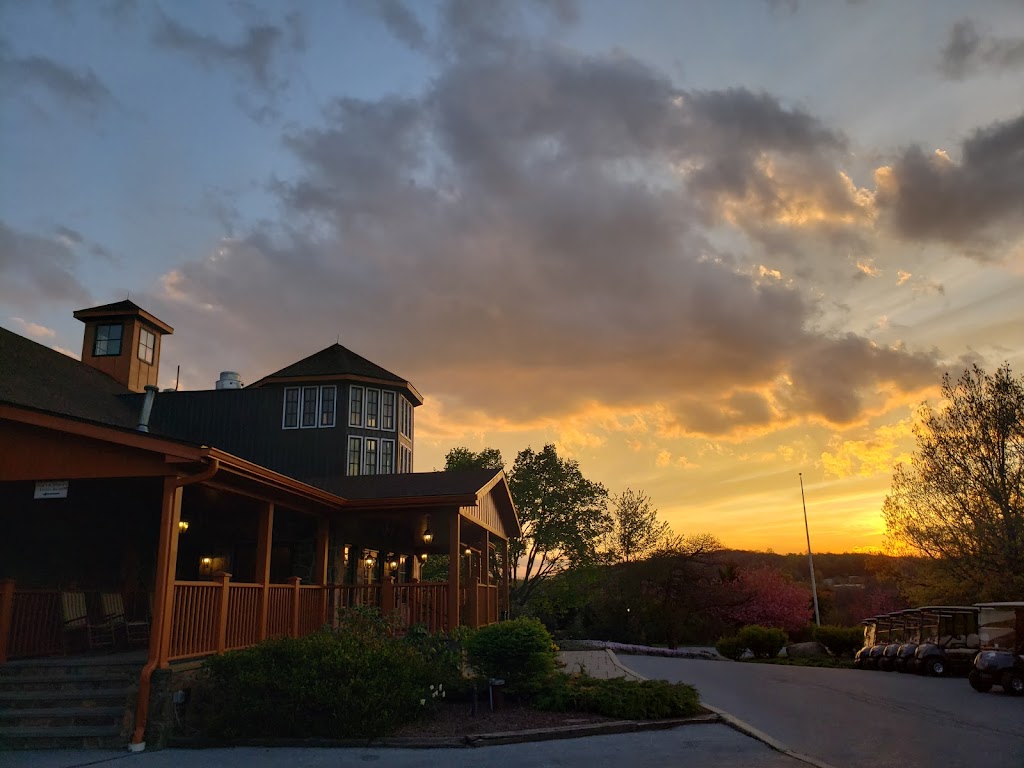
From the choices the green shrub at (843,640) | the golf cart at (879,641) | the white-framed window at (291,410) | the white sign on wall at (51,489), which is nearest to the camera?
the white sign on wall at (51,489)

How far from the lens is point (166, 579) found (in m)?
10.2

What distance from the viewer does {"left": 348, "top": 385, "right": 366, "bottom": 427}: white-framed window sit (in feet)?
89.1

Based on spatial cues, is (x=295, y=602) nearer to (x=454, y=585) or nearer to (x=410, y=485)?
(x=454, y=585)

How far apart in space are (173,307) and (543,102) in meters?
17.0

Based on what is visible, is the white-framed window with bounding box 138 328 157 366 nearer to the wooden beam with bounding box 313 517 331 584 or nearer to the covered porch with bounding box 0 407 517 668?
the covered porch with bounding box 0 407 517 668

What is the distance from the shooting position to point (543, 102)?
682 inches

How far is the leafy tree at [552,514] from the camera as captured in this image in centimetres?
4175

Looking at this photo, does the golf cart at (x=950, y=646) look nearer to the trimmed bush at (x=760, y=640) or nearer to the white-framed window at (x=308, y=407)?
the trimmed bush at (x=760, y=640)

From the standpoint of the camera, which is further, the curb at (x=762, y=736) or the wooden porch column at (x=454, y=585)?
the wooden porch column at (x=454, y=585)

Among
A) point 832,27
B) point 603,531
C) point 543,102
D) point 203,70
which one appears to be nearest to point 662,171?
point 543,102

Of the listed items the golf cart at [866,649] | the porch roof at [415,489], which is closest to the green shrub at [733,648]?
the golf cart at [866,649]

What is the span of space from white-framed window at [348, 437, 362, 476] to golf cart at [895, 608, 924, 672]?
18.3 m

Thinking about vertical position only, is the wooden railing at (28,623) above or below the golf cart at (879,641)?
above

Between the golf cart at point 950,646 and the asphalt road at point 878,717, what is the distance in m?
2.25
